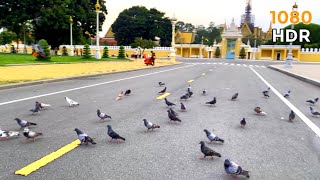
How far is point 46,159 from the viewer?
4.23 m

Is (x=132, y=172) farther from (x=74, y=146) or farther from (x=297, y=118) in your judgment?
(x=297, y=118)

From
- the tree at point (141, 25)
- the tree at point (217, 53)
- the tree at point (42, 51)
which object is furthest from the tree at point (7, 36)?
the tree at point (42, 51)

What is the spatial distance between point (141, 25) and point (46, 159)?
88049mm

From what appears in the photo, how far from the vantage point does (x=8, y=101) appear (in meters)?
9.14

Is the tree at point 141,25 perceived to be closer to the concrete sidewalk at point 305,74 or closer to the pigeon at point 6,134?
the concrete sidewalk at point 305,74

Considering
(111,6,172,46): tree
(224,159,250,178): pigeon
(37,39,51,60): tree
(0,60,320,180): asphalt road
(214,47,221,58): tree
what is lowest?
(0,60,320,180): asphalt road

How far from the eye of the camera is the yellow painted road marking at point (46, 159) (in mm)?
3789

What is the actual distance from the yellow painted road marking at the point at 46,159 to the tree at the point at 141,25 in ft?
286

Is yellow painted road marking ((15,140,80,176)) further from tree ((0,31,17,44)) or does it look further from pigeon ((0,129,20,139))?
→ tree ((0,31,17,44))

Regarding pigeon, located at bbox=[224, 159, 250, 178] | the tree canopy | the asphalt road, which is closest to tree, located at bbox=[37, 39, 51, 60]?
the tree canopy

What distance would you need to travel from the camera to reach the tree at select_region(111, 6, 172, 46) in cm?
9144

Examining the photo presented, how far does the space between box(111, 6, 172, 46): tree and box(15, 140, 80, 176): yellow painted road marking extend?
87.2 metres

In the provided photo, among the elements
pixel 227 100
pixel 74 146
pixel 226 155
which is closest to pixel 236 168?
pixel 226 155

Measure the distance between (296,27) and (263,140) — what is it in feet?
346
